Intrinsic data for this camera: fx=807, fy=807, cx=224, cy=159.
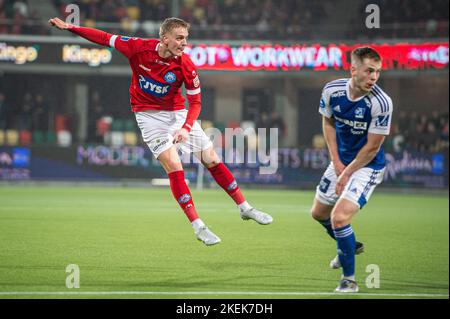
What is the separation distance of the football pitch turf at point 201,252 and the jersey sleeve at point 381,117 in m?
1.38

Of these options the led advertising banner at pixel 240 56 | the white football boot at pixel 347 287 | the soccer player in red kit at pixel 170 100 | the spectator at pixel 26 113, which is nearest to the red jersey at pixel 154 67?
the soccer player in red kit at pixel 170 100

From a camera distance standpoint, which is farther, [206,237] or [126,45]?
[126,45]

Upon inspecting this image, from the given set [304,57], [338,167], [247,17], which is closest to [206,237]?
[338,167]

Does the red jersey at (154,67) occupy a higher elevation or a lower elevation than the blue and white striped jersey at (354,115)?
higher

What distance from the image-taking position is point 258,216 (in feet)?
28.7

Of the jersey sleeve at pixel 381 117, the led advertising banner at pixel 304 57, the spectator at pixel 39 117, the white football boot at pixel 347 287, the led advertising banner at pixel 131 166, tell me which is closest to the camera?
the white football boot at pixel 347 287

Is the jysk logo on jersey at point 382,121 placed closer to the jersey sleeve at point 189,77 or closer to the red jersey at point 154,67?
the red jersey at point 154,67

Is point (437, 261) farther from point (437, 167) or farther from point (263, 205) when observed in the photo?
point (437, 167)

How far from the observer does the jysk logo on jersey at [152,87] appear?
8.70 m

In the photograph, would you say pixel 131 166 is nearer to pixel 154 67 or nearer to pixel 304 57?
pixel 304 57

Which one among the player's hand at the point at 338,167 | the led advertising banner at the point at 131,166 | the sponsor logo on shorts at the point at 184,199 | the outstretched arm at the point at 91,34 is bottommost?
the led advertising banner at the point at 131,166

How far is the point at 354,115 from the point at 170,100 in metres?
2.50

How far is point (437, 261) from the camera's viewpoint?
904 cm

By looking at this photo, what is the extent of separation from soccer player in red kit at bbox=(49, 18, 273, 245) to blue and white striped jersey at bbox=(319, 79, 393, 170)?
1.55 m
